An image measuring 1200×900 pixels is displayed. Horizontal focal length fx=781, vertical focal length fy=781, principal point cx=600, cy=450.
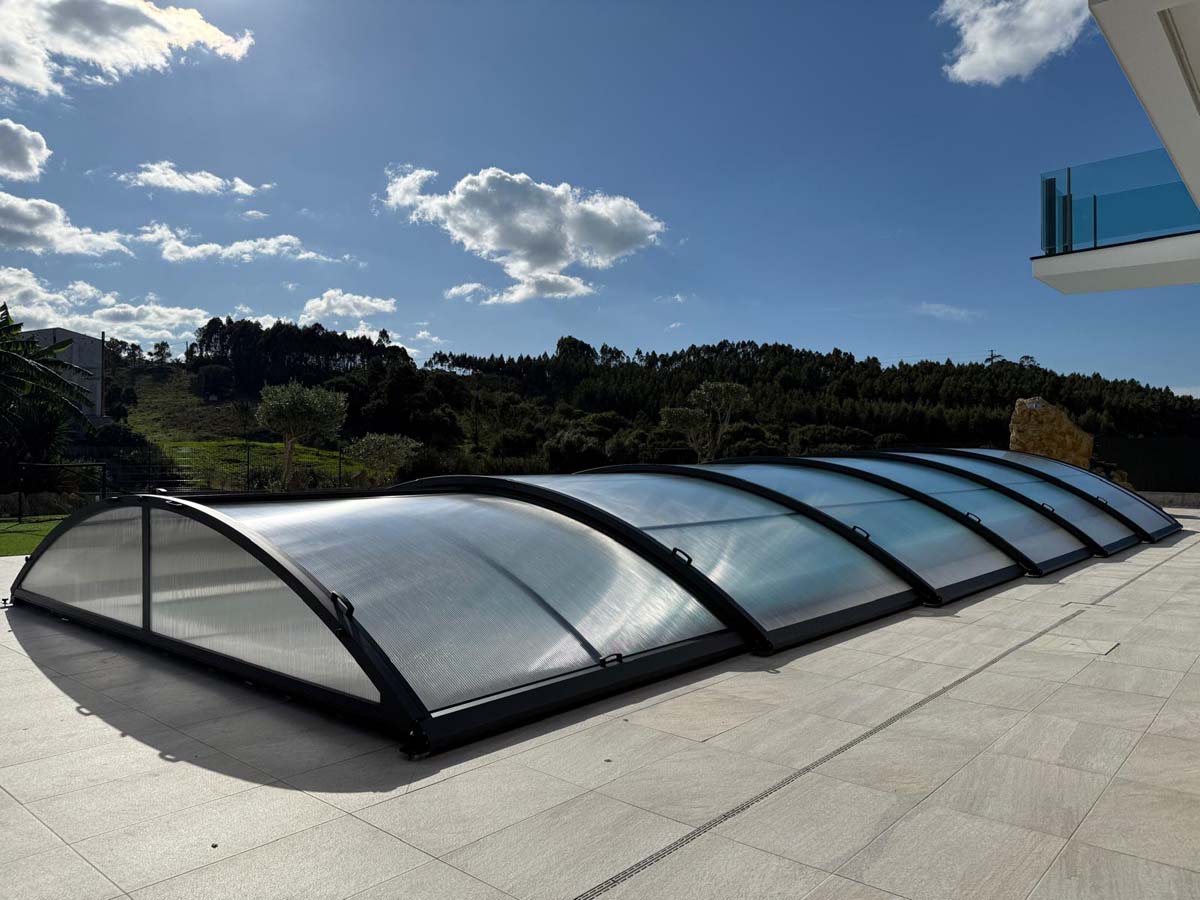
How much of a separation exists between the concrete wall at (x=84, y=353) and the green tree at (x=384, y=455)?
70.8 feet

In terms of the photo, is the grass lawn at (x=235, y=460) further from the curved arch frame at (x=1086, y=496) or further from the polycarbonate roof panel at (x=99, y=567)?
the curved arch frame at (x=1086, y=496)

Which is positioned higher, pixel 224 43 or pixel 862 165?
pixel 862 165

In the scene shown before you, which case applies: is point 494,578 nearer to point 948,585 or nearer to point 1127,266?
point 948,585

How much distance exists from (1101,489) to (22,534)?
2395 cm

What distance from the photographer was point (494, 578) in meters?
5.74

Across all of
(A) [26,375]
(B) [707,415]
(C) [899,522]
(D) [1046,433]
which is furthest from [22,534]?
(B) [707,415]

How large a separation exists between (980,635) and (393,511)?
5.51 m

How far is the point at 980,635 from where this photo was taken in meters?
7.32

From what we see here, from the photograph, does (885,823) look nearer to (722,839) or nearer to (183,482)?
(722,839)

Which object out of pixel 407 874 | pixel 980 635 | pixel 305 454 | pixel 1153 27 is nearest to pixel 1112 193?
pixel 1153 27

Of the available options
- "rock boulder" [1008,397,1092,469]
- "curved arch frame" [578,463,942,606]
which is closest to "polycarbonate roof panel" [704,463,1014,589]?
"curved arch frame" [578,463,942,606]

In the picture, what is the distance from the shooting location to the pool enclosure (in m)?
4.95

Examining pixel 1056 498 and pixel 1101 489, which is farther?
pixel 1101 489

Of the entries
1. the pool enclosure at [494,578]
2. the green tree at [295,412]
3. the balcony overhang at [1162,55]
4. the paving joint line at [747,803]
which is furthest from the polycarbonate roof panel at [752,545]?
the green tree at [295,412]
